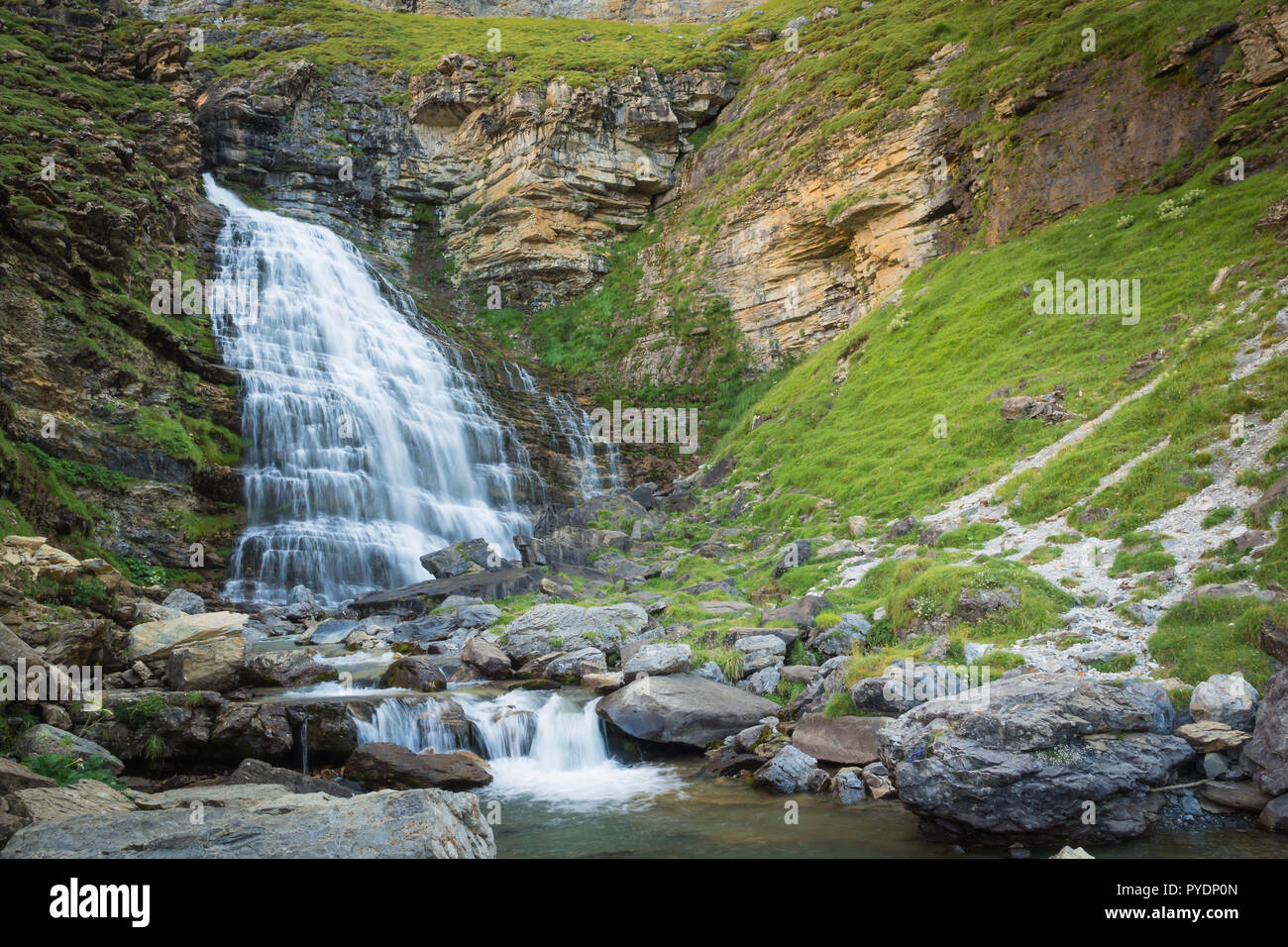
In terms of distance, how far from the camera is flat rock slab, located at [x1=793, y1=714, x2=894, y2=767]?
8883 millimetres

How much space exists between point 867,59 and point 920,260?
13486 mm

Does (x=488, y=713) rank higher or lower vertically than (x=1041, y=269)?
lower

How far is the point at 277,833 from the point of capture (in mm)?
5758

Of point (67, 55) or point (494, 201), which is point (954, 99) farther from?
point (67, 55)

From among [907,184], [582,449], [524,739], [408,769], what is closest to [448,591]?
[524,739]

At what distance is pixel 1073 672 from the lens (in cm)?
874

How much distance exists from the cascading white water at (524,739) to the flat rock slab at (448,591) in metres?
7.53

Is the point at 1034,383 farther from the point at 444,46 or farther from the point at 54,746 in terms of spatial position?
the point at 444,46

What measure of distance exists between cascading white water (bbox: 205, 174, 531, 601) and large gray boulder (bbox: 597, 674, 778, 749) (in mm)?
13429

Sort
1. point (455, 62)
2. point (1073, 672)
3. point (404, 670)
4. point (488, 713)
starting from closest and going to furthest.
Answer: point (1073, 672) < point (488, 713) < point (404, 670) < point (455, 62)

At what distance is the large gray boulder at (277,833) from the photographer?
5398mm
